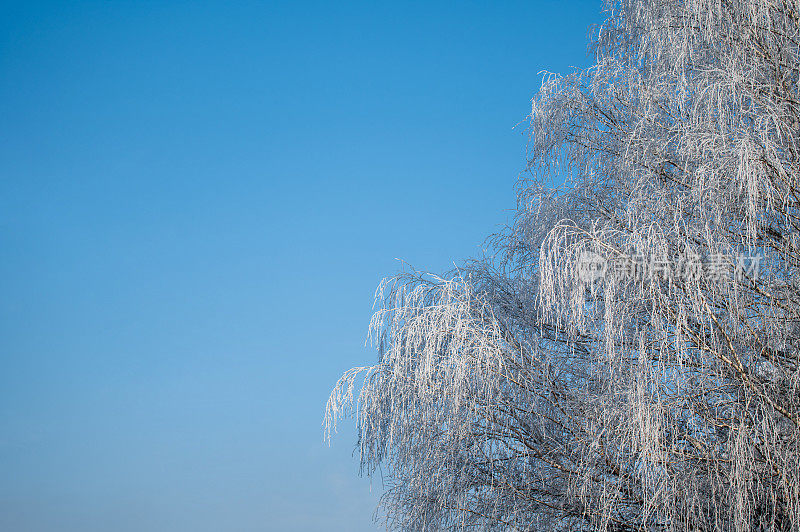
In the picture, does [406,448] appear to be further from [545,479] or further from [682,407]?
[682,407]

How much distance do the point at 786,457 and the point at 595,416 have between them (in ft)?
3.30

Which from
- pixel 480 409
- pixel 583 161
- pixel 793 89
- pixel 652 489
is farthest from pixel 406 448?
pixel 793 89

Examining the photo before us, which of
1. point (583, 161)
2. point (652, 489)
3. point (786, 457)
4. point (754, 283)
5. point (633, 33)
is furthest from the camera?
point (633, 33)

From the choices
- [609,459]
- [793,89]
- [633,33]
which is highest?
[633,33]

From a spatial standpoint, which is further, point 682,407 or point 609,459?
point 609,459

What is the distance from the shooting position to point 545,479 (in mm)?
4762

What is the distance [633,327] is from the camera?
4609 mm

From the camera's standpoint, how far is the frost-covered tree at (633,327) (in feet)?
12.8

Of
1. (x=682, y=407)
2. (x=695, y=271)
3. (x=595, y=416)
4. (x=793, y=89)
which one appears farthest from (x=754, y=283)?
(x=793, y=89)

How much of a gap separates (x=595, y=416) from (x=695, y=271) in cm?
102

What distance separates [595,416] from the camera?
4328 mm

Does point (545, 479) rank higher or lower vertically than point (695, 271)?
lower

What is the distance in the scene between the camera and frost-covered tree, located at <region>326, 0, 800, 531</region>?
3904 millimetres

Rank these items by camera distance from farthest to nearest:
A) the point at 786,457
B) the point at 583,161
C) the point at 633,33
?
the point at 633,33 < the point at 583,161 < the point at 786,457
